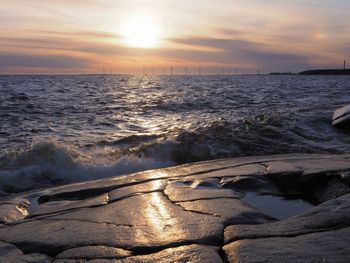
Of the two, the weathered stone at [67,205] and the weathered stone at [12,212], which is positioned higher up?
the weathered stone at [67,205]

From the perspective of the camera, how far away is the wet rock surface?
10.0 feet

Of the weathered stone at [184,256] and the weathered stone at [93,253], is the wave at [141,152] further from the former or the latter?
the weathered stone at [184,256]

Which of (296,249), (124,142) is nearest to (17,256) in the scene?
(296,249)

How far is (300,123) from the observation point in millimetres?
13742

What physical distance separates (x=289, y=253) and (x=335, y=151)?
751 centimetres

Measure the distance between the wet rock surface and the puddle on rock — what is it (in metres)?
0.01

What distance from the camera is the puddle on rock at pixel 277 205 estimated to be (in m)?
4.10

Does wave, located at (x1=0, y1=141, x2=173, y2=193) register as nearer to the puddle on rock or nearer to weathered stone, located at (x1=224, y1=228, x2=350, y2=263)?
the puddle on rock

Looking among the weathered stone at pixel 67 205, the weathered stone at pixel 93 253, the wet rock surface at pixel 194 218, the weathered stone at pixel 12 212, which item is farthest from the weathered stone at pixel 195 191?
the weathered stone at pixel 12 212

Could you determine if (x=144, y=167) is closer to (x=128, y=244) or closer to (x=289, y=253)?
(x=128, y=244)

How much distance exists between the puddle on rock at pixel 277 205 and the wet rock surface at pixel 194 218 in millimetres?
11

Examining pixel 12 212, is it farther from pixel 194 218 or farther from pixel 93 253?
pixel 194 218

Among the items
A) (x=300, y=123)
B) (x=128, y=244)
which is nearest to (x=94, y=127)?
(x=300, y=123)

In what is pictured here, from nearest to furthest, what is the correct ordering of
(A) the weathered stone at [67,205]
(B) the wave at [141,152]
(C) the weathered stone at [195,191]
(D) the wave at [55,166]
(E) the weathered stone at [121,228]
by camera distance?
(E) the weathered stone at [121,228] < (C) the weathered stone at [195,191] < (A) the weathered stone at [67,205] < (D) the wave at [55,166] < (B) the wave at [141,152]
